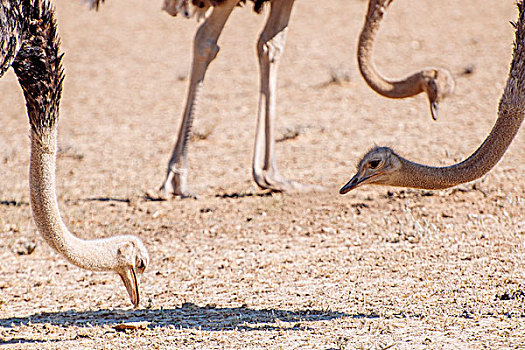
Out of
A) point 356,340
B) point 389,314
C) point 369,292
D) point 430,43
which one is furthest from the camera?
point 430,43

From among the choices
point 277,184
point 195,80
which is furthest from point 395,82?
point 195,80

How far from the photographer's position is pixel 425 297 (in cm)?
465

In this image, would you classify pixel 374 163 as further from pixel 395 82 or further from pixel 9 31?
pixel 395 82

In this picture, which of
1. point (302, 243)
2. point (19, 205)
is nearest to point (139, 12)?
point (19, 205)

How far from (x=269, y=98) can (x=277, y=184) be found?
705mm

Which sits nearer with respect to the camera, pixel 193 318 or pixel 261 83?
pixel 193 318

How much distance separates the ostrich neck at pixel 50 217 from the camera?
427cm

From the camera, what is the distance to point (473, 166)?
4.49 metres

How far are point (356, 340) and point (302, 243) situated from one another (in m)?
1.95

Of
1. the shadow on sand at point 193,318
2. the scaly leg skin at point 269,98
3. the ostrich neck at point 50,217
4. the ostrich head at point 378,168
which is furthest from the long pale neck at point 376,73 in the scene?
the ostrich neck at point 50,217

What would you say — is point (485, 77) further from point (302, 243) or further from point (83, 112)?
point (302, 243)

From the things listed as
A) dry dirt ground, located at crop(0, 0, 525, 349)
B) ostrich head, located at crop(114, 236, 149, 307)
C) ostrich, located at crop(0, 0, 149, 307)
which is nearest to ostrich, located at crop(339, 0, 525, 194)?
dry dirt ground, located at crop(0, 0, 525, 349)

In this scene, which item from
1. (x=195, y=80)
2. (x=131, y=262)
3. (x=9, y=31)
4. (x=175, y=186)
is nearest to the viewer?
(x=9, y=31)

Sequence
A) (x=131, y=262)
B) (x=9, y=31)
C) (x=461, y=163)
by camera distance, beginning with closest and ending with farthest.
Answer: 1. (x=9, y=31)
2. (x=131, y=262)
3. (x=461, y=163)
